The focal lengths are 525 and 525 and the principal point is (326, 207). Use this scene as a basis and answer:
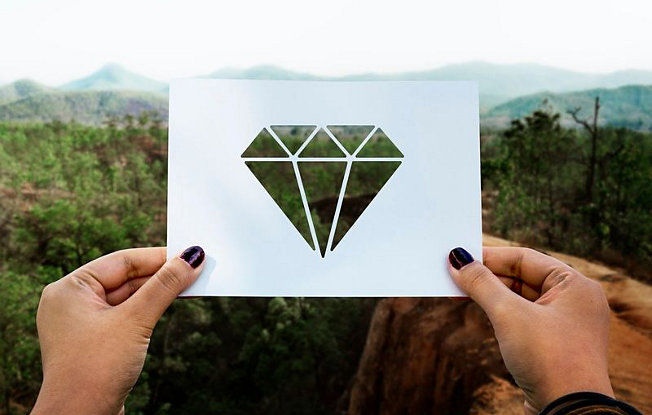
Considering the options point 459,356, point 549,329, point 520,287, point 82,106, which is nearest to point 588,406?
point 549,329

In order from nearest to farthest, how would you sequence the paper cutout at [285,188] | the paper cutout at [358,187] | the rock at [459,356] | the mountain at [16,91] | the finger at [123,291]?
the finger at [123,291]
the rock at [459,356]
the paper cutout at [285,188]
the paper cutout at [358,187]
the mountain at [16,91]

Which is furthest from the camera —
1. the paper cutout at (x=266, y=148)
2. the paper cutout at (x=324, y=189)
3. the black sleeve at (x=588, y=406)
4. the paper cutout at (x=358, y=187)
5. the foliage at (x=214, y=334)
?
the paper cutout at (x=266, y=148)

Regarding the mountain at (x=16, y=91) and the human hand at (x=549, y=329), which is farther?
the mountain at (x=16, y=91)

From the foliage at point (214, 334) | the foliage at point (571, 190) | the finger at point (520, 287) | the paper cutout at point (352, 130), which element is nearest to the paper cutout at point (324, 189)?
the foliage at point (214, 334)

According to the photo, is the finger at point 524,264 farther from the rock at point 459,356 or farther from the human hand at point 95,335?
the rock at point 459,356

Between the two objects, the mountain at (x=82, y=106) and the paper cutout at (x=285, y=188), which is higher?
the mountain at (x=82, y=106)

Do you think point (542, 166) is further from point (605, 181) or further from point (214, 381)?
point (214, 381)

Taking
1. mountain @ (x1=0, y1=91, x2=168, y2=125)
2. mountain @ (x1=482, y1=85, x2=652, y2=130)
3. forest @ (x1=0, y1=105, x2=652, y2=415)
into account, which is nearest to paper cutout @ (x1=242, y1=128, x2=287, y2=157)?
mountain @ (x1=0, y1=91, x2=168, y2=125)

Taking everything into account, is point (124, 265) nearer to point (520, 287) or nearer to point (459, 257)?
point (459, 257)
